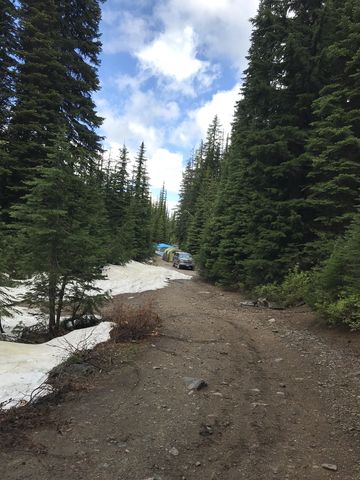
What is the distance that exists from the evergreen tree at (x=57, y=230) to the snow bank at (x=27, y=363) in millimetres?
1563

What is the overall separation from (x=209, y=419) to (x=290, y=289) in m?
9.20

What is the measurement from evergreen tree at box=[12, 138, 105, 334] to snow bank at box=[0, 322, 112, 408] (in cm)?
156

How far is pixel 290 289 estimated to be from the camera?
13117 millimetres

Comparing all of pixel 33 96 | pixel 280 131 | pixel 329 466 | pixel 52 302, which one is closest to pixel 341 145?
pixel 280 131

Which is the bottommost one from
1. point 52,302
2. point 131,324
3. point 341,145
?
point 131,324

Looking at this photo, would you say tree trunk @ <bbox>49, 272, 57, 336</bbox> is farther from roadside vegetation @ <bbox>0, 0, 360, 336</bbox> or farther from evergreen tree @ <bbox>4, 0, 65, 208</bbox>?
evergreen tree @ <bbox>4, 0, 65, 208</bbox>

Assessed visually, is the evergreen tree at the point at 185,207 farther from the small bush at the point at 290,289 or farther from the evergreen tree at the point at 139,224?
the small bush at the point at 290,289

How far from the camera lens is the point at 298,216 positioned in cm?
1384

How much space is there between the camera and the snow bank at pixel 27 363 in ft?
15.9

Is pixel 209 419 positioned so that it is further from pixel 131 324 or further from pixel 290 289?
pixel 290 289

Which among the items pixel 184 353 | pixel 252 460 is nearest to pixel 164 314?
pixel 184 353

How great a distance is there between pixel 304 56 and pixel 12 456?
52.8 feet

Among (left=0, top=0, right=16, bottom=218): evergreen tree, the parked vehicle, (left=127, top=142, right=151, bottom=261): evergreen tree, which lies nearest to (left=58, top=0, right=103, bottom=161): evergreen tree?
(left=0, top=0, right=16, bottom=218): evergreen tree

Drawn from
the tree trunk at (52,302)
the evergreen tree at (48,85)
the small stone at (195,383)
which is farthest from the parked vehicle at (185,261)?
the small stone at (195,383)
